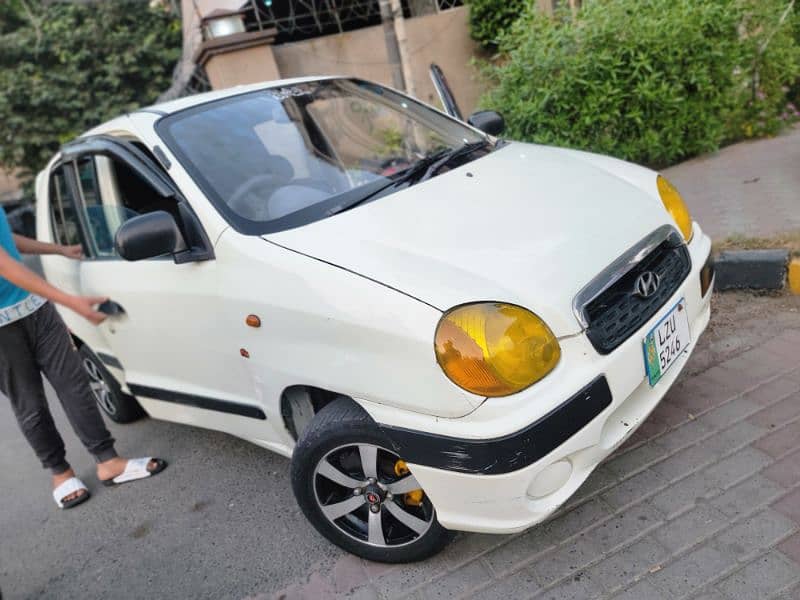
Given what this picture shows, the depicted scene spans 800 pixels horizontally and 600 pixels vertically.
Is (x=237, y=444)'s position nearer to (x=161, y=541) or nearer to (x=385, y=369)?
(x=161, y=541)

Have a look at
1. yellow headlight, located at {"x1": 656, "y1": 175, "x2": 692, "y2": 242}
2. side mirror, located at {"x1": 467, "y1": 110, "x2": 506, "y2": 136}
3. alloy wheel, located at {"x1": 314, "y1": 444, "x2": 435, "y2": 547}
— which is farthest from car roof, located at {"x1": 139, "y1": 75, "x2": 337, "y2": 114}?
yellow headlight, located at {"x1": 656, "y1": 175, "x2": 692, "y2": 242}

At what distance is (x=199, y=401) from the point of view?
2910mm

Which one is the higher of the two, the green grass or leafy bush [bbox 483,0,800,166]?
leafy bush [bbox 483,0,800,166]

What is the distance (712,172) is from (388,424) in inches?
191

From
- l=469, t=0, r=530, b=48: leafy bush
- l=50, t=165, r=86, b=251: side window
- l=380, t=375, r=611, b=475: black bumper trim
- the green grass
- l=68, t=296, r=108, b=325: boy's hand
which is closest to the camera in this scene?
l=380, t=375, r=611, b=475: black bumper trim

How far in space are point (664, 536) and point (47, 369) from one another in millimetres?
2870

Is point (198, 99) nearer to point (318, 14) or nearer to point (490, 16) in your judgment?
point (490, 16)

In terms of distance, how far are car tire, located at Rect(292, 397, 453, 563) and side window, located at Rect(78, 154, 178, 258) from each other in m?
1.26

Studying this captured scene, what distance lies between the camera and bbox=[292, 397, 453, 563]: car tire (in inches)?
87.6

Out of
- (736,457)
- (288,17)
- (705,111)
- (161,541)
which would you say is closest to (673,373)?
(736,457)

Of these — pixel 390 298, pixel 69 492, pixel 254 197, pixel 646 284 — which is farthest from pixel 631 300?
pixel 69 492

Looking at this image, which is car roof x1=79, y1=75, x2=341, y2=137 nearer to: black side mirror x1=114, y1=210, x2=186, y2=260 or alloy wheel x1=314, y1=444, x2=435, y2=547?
black side mirror x1=114, y1=210, x2=186, y2=260

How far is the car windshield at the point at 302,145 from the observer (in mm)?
2592

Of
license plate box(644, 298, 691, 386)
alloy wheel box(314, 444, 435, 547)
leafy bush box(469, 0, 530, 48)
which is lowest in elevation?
alloy wheel box(314, 444, 435, 547)
